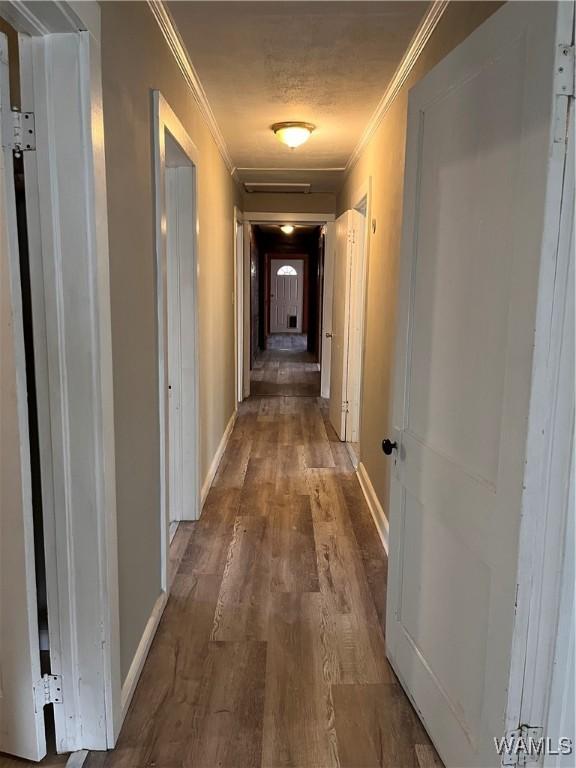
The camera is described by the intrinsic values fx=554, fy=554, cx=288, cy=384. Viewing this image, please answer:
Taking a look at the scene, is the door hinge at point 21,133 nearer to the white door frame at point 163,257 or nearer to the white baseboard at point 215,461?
the white door frame at point 163,257

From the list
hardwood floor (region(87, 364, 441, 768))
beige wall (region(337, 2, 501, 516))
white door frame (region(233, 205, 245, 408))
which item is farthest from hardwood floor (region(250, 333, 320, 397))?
hardwood floor (region(87, 364, 441, 768))

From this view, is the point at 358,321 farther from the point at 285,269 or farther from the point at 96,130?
the point at 285,269

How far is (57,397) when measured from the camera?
4.80ft

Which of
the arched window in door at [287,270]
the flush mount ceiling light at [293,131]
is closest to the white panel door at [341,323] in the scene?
the flush mount ceiling light at [293,131]

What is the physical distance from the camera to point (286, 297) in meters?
16.0

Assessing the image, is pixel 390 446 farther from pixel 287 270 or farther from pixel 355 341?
pixel 287 270

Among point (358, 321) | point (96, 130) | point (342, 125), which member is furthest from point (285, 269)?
point (96, 130)

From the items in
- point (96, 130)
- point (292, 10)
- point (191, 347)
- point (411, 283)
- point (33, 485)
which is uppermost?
point (292, 10)

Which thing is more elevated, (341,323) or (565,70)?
(565,70)

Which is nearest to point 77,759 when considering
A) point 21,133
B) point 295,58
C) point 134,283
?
point 134,283

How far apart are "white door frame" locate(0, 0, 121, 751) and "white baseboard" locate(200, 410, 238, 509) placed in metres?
1.82

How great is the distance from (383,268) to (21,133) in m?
2.23

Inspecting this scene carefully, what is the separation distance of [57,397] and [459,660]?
4.28 feet

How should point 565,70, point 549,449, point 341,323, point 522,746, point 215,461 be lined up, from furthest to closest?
point 341,323
point 215,461
point 522,746
point 549,449
point 565,70
